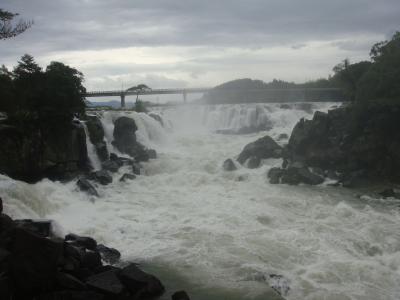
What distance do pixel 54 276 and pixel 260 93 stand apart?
192 ft

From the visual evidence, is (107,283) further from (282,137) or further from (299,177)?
(282,137)

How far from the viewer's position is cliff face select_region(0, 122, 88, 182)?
2277 cm

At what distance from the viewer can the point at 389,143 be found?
27.8 meters

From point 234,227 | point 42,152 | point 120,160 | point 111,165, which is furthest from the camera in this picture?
point 120,160

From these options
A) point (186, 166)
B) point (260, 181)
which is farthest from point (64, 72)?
point (260, 181)

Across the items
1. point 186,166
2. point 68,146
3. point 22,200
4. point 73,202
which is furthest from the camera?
point 186,166

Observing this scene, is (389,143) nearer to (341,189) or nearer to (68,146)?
(341,189)

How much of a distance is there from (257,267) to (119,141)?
21.5 meters

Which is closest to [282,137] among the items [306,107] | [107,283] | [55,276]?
[306,107]

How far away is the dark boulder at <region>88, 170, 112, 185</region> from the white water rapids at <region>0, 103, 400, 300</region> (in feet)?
1.41

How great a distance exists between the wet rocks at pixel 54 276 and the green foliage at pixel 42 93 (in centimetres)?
1341

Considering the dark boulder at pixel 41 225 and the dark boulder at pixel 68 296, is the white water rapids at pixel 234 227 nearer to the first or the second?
the dark boulder at pixel 41 225

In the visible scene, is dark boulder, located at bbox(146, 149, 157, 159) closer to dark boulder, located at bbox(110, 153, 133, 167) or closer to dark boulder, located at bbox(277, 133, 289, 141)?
dark boulder, located at bbox(110, 153, 133, 167)

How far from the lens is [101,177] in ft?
83.7
